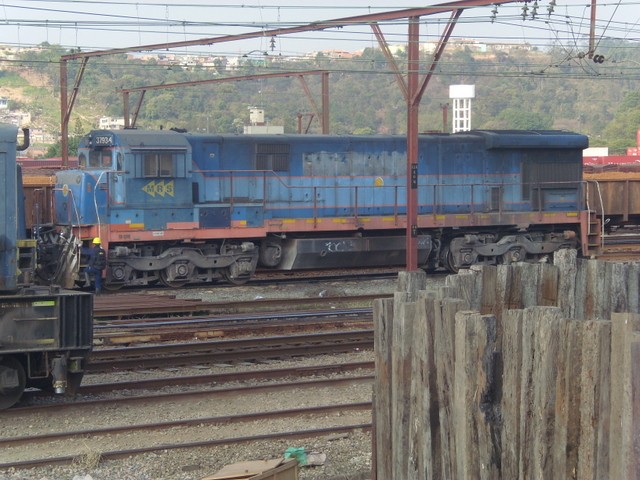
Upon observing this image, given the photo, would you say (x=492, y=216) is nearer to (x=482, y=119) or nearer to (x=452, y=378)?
(x=452, y=378)

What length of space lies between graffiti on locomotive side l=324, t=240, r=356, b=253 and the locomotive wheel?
12.2m

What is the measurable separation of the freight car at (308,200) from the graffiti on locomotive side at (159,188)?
0.08 feet

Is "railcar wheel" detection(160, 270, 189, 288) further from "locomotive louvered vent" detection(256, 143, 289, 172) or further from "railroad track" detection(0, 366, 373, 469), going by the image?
"railroad track" detection(0, 366, 373, 469)

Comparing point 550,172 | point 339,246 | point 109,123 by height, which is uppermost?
point 109,123

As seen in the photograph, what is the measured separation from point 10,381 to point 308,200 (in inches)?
495

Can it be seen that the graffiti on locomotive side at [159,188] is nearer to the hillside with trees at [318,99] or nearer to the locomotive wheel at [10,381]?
the locomotive wheel at [10,381]

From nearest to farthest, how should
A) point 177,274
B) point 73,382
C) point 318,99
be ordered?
point 73,382, point 177,274, point 318,99

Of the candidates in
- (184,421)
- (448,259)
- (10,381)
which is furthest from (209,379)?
(448,259)

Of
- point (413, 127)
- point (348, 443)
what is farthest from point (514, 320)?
point (413, 127)

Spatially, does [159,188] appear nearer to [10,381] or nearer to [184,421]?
[10,381]

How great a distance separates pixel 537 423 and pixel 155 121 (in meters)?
90.0

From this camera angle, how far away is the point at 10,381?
34.2ft

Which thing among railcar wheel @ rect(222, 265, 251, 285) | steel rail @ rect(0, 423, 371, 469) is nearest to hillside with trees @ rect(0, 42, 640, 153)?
railcar wheel @ rect(222, 265, 251, 285)

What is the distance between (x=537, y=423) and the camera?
5.59 m
